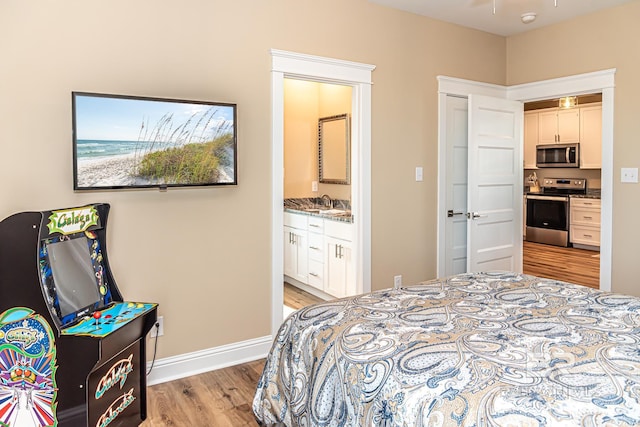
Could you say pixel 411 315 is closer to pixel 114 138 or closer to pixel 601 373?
pixel 601 373

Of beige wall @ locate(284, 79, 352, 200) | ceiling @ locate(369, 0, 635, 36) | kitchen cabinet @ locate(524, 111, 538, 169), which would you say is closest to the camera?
ceiling @ locate(369, 0, 635, 36)

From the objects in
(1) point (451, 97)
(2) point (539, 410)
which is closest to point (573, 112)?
(1) point (451, 97)

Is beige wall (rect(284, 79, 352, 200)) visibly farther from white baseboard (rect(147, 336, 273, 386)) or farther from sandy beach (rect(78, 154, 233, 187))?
sandy beach (rect(78, 154, 233, 187))

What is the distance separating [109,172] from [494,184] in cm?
329

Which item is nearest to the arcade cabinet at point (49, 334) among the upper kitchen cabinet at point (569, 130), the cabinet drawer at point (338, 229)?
the cabinet drawer at point (338, 229)

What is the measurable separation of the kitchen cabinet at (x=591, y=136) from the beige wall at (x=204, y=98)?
464 centimetres

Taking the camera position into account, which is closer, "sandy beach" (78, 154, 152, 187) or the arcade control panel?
the arcade control panel

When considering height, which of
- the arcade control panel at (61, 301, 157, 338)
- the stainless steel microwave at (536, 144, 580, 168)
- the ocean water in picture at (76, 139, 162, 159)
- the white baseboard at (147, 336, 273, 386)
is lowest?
the white baseboard at (147, 336, 273, 386)

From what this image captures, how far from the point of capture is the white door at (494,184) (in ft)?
13.3

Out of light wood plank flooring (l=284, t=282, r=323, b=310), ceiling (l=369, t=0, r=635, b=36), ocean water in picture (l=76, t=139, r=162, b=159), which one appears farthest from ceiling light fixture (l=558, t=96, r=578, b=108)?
ocean water in picture (l=76, t=139, r=162, b=159)

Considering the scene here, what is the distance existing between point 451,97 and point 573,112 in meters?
4.63

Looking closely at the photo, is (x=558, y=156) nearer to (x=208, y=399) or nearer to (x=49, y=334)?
(x=208, y=399)

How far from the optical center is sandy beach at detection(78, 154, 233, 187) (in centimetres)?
246

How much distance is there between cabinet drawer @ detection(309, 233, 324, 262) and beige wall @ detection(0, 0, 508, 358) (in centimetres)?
91
